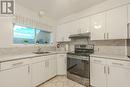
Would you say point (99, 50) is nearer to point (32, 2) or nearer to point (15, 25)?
point (32, 2)

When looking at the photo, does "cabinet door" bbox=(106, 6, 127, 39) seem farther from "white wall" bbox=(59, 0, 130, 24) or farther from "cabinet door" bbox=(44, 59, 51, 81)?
"cabinet door" bbox=(44, 59, 51, 81)

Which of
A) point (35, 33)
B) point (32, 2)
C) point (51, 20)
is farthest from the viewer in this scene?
point (51, 20)

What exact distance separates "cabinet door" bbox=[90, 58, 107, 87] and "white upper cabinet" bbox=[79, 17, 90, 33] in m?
1.02

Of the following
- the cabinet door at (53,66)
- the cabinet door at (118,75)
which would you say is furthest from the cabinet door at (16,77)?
the cabinet door at (118,75)

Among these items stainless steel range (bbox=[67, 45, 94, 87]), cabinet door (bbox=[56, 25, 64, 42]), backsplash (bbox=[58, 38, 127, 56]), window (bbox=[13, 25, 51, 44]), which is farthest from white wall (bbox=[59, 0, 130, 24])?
window (bbox=[13, 25, 51, 44])

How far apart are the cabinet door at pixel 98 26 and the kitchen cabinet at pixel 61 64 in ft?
4.33

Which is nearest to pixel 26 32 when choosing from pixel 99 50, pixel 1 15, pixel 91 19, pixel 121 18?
pixel 1 15

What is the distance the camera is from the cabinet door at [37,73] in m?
2.64

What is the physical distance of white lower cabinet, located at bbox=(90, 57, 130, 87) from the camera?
6.76 ft

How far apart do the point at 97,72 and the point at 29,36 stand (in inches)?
97.5

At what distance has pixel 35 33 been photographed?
148 inches

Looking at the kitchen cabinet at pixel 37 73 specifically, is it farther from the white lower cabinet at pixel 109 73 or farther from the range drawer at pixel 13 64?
the white lower cabinet at pixel 109 73

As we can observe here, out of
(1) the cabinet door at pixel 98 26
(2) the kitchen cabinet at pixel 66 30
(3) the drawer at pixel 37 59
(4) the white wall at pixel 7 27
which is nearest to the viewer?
(4) the white wall at pixel 7 27

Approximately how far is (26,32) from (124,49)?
3004 mm
